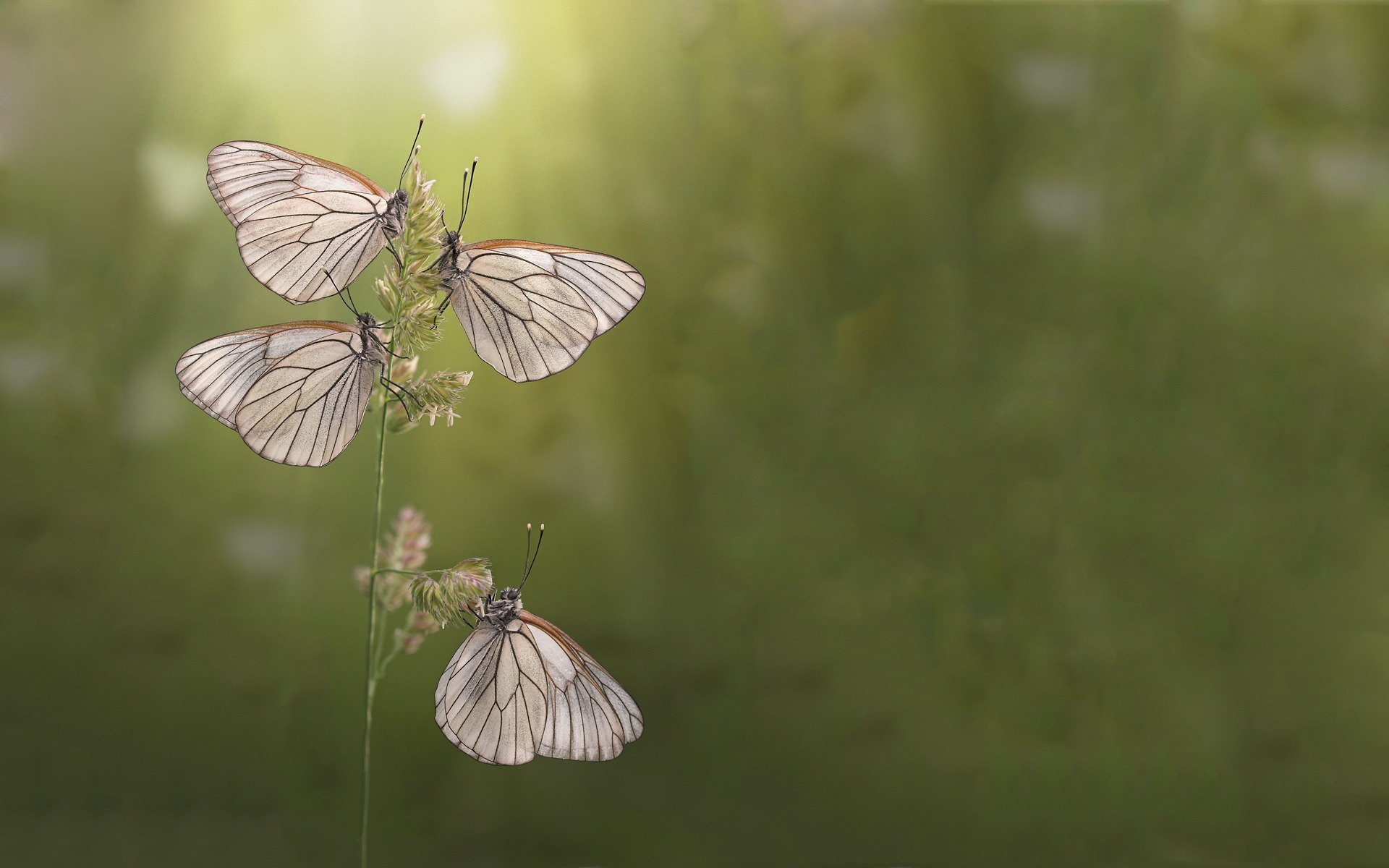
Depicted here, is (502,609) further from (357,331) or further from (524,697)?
(357,331)

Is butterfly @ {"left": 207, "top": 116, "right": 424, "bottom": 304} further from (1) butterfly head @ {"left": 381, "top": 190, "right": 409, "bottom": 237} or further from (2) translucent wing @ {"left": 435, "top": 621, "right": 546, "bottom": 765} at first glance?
(2) translucent wing @ {"left": 435, "top": 621, "right": 546, "bottom": 765}

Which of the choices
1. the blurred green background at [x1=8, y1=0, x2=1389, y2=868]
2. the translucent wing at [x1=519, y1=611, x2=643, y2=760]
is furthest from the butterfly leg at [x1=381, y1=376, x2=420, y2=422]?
the blurred green background at [x1=8, y1=0, x2=1389, y2=868]

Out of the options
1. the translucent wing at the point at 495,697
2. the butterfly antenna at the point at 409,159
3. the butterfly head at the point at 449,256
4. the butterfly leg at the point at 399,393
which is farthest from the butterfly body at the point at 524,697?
the butterfly antenna at the point at 409,159

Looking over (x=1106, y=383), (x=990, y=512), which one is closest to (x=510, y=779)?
(x=990, y=512)

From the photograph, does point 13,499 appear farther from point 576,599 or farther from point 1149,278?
point 1149,278

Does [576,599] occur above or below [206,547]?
below

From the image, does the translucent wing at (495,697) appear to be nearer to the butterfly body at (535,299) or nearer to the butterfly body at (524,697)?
the butterfly body at (524,697)
